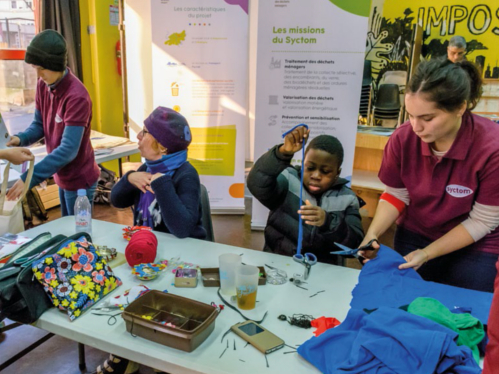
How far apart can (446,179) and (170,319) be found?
1198 mm

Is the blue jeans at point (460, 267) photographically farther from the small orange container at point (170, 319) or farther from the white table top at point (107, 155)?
the white table top at point (107, 155)

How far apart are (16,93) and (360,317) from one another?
4.96 m

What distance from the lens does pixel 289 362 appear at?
119 centimetres

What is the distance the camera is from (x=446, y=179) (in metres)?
1.72

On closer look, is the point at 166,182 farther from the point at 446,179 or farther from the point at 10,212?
the point at 446,179

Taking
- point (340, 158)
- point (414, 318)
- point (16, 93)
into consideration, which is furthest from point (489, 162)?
point (16, 93)

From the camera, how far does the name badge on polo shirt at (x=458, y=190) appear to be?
169 cm

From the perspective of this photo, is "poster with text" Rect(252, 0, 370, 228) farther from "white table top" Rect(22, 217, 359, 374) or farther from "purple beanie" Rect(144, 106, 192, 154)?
"white table top" Rect(22, 217, 359, 374)

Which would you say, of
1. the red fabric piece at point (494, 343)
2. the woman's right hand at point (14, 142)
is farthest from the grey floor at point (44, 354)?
the red fabric piece at point (494, 343)

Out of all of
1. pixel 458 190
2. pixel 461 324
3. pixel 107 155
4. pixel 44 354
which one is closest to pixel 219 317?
pixel 461 324

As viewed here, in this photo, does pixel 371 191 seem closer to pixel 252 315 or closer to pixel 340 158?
pixel 340 158

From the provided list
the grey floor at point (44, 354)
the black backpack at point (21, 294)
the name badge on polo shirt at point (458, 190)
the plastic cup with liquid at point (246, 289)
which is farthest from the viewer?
the grey floor at point (44, 354)

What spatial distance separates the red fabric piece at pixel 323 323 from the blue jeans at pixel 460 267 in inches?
28.9

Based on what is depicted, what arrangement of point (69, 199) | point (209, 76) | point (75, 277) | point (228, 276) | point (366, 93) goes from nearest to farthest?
1. point (75, 277)
2. point (228, 276)
3. point (69, 199)
4. point (209, 76)
5. point (366, 93)
